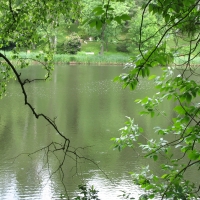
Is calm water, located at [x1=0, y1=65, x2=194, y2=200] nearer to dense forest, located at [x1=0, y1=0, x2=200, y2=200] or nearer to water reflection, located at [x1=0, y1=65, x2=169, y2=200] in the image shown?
water reflection, located at [x1=0, y1=65, x2=169, y2=200]

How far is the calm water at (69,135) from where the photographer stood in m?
5.64

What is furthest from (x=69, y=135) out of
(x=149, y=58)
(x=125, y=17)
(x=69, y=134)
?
(x=125, y=17)

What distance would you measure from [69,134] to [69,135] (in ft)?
0.31

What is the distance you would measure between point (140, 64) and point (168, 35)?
0.32 metres

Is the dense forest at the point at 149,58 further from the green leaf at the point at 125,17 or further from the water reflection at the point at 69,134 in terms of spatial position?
the water reflection at the point at 69,134

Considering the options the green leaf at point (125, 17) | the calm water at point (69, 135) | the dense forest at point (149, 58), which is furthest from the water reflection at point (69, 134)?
the green leaf at point (125, 17)

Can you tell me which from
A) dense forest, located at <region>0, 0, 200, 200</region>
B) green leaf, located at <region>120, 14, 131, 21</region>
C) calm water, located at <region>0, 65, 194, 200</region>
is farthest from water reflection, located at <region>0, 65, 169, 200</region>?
green leaf, located at <region>120, 14, 131, 21</region>

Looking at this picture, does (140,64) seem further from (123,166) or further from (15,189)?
(123,166)

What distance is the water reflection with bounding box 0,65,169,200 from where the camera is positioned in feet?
18.5

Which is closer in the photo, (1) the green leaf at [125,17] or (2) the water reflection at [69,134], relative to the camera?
(1) the green leaf at [125,17]

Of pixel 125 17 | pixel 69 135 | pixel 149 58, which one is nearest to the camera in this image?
pixel 125 17

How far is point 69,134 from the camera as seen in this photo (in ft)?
28.7

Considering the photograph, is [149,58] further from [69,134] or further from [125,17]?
[69,134]

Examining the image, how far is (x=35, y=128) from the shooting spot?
9250 millimetres
